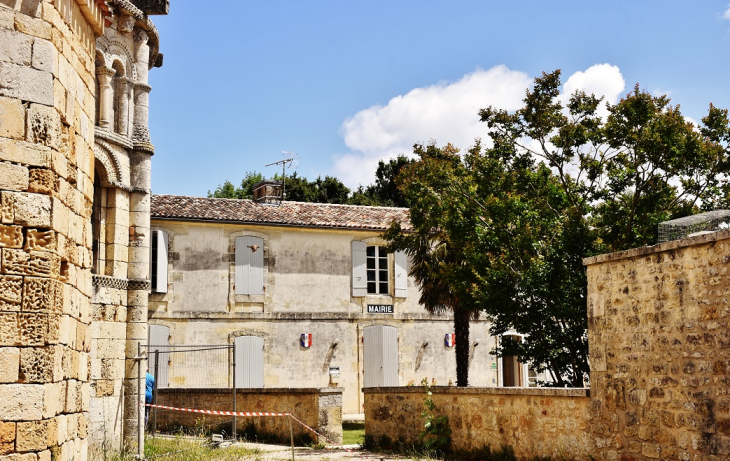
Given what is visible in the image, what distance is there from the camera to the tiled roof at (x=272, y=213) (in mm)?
24203

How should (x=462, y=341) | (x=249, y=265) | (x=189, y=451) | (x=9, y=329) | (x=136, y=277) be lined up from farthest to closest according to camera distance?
(x=249, y=265), (x=462, y=341), (x=136, y=277), (x=189, y=451), (x=9, y=329)

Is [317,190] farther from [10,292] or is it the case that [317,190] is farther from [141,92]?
[10,292]

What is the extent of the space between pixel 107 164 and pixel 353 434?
27.5 ft

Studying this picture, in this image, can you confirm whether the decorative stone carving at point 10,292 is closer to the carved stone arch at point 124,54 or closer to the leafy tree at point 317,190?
the carved stone arch at point 124,54

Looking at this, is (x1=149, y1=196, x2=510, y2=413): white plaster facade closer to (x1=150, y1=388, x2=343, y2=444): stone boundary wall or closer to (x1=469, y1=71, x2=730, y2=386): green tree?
(x1=150, y1=388, x2=343, y2=444): stone boundary wall

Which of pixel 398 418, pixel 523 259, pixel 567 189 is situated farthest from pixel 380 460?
pixel 567 189

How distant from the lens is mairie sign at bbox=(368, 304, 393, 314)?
2611 centimetres

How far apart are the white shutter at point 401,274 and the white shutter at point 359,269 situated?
3.31ft

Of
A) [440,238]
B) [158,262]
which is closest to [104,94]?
[440,238]

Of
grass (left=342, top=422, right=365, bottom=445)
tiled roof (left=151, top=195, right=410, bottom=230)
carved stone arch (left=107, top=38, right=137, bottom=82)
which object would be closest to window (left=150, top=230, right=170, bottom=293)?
tiled roof (left=151, top=195, right=410, bottom=230)

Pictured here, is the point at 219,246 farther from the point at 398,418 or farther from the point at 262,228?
the point at 398,418

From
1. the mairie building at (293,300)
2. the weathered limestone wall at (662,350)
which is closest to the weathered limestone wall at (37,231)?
the weathered limestone wall at (662,350)

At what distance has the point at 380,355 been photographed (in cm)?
2591

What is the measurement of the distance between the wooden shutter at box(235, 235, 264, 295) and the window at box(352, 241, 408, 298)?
2.76 meters
